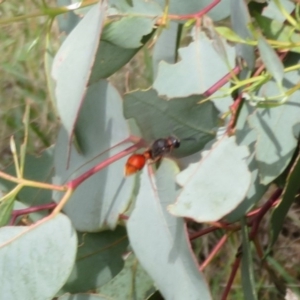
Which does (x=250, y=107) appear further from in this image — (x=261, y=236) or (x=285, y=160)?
(x=261, y=236)

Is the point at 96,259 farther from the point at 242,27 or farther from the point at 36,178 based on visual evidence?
the point at 242,27

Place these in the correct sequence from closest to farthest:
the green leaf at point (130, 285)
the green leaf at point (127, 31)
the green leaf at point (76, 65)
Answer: the green leaf at point (76, 65)
the green leaf at point (127, 31)
the green leaf at point (130, 285)

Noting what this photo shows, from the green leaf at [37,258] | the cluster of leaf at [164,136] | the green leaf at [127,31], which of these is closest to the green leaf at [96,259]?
the cluster of leaf at [164,136]

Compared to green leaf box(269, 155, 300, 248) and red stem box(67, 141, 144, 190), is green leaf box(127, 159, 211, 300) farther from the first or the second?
green leaf box(269, 155, 300, 248)

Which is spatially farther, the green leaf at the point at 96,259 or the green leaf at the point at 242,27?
the green leaf at the point at 96,259

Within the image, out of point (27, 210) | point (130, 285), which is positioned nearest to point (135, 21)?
point (27, 210)

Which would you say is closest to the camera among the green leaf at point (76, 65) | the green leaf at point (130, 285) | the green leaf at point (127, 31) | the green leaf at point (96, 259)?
the green leaf at point (76, 65)

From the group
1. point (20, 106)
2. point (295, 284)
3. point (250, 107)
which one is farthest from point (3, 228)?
point (20, 106)

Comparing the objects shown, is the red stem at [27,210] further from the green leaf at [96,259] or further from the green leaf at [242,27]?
the green leaf at [242,27]
